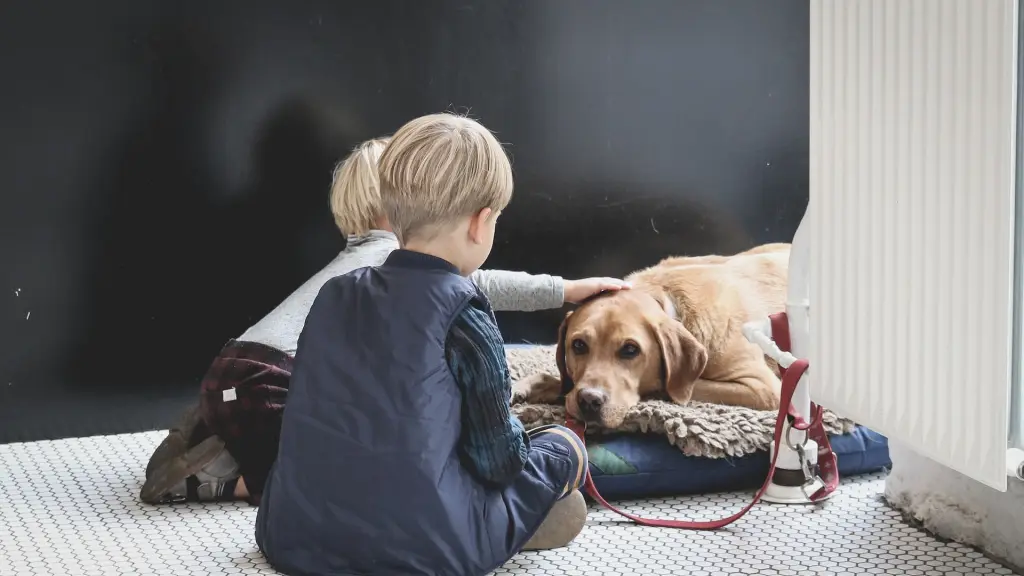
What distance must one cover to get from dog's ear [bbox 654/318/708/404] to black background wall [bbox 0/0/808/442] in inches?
35.7

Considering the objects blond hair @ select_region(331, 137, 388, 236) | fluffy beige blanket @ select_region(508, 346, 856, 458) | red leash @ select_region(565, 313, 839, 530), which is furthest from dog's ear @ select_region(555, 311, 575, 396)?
blond hair @ select_region(331, 137, 388, 236)

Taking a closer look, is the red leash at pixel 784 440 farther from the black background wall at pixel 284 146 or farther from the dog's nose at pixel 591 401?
the black background wall at pixel 284 146

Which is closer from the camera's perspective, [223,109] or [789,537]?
[789,537]

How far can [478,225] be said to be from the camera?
6.09ft

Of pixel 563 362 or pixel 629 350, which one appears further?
pixel 563 362

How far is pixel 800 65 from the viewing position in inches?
139

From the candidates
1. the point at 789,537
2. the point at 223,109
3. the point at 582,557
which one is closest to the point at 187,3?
the point at 223,109

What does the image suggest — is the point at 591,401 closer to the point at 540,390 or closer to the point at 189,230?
the point at 540,390

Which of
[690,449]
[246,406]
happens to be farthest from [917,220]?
[246,406]

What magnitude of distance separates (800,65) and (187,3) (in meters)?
1.86

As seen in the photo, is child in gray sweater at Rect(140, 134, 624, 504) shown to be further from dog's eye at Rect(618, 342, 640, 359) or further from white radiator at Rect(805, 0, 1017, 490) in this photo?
white radiator at Rect(805, 0, 1017, 490)

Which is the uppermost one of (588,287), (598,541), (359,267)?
(359,267)

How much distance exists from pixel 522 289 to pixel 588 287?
160mm

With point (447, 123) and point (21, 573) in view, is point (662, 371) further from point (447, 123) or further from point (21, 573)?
point (21, 573)
